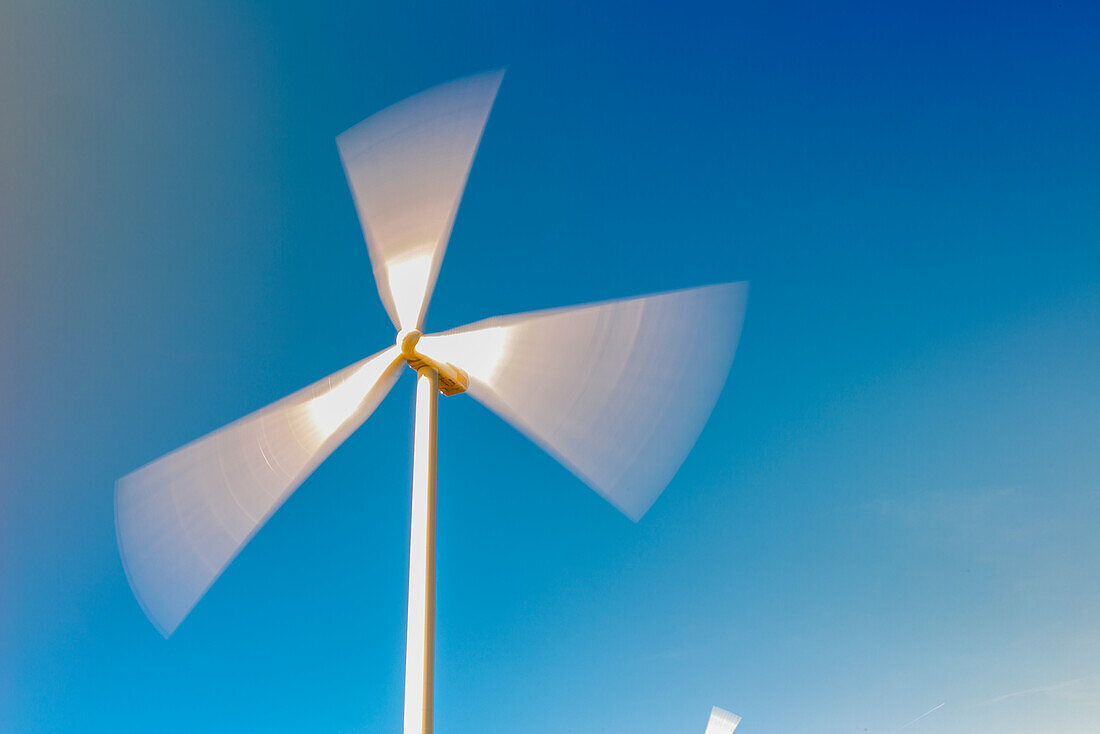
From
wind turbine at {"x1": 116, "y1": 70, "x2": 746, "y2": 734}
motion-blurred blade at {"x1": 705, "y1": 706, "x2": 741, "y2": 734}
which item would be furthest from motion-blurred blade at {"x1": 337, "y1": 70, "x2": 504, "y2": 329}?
motion-blurred blade at {"x1": 705, "y1": 706, "x2": 741, "y2": 734}

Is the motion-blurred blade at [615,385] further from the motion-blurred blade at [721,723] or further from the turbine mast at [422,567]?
the motion-blurred blade at [721,723]

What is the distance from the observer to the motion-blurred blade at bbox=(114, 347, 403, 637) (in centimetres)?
1371

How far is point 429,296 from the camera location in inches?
582

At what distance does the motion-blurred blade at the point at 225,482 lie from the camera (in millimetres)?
13711

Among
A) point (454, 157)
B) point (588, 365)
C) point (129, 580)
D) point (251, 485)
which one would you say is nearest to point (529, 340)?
point (588, 365)

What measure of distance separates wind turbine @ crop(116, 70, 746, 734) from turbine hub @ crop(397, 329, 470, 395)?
1.1 inches

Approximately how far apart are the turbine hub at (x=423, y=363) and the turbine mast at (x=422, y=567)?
0.29 feet

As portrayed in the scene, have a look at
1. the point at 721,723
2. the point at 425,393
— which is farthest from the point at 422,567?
the point at 721,723

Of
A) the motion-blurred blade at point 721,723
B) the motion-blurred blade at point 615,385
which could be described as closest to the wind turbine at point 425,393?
the motion-blurred blade at point 615,385

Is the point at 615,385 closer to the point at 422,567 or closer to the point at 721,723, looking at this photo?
the point at 422,567

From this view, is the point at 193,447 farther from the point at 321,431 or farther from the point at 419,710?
the point at 419,710

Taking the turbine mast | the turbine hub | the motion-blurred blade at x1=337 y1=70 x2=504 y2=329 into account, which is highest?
the motion-blurred blade at x1=337 y1=70 x2=504 y2=329

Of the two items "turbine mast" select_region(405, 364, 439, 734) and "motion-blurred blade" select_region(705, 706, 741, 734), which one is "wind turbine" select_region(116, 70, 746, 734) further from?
"motion-blurred blade" select_region(705, 706, 741, 734)

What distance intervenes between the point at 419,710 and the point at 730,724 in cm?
2636
